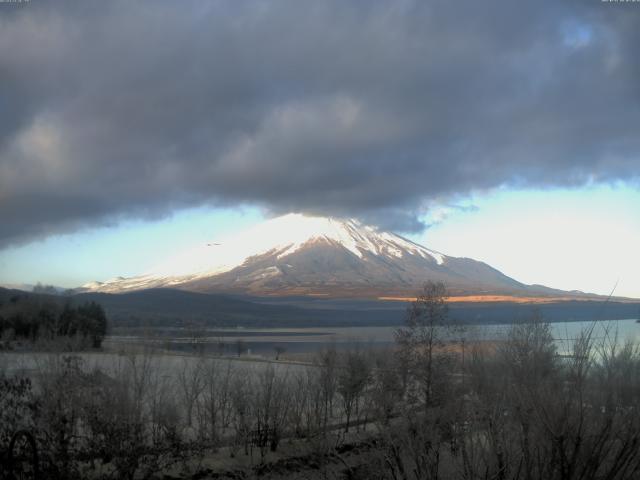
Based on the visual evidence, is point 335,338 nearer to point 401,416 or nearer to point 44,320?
point 44,320

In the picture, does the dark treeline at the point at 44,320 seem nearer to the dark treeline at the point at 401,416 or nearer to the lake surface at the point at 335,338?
the lake surface at the point at 335,338

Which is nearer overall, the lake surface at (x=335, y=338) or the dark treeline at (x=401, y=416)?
the dark treeline at (x=401, y=416)

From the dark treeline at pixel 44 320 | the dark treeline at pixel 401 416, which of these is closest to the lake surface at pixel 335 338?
the dark treeline at pixel 401 416

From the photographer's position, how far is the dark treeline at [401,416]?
10.3m

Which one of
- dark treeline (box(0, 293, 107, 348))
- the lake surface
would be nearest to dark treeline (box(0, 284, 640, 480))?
the lake surface

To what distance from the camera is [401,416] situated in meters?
19.6

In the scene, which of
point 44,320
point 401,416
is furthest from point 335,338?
point 401,416

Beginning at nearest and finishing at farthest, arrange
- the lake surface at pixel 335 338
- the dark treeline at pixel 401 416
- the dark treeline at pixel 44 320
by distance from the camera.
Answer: the dark treeline at pixel 401 416
the lake surface at pixel 335 338
the dark treeline at pixel 44 320

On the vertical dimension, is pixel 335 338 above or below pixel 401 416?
below

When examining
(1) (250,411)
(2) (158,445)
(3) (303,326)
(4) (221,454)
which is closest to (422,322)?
(1) (250,411)

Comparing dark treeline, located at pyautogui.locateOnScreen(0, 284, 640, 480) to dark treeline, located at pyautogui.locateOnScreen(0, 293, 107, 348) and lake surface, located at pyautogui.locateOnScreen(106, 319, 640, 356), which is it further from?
dark treeline, located at pyautogui.locateOnScreen(0, 293, 107, 348)

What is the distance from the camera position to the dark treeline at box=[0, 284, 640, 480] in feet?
33.8

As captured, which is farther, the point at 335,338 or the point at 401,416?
the point at 335,338

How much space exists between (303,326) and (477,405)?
179741mm
